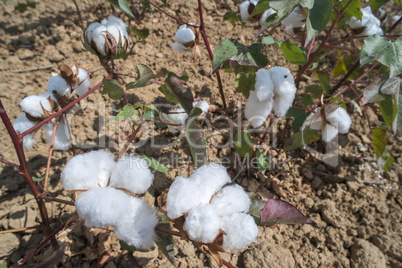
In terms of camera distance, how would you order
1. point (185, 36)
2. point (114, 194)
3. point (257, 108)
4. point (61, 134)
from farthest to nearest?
point (185, 36) < point (61, 134) < point (257, 108) < point (114, 194)

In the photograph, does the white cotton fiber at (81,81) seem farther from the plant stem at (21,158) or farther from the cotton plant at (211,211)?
the cotton plant at (211,211)

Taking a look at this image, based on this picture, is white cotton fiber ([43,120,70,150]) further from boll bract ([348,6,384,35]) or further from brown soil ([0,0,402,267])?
boll bract ([348,6,384,35])

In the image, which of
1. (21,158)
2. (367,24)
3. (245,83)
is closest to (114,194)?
(21,158)

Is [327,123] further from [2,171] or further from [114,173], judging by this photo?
[2,171]

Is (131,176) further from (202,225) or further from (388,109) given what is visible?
(388,109)

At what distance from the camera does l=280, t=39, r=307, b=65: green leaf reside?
108 cm

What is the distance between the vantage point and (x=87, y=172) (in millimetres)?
724

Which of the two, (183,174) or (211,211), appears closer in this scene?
(211,211)

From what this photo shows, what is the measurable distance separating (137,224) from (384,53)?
3.08 feet

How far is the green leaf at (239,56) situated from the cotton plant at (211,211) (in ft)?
1.38

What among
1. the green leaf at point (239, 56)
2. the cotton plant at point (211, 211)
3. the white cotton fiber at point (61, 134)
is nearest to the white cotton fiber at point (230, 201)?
the cotton plant at point (211, 211)

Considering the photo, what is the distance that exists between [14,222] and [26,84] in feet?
2.84

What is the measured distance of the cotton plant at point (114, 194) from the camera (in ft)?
2.15

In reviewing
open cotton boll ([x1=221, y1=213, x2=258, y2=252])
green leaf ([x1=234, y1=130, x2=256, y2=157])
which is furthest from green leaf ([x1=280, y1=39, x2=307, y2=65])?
open cotton boll ([x1=221, y1=213, x2=258, y2=252])
